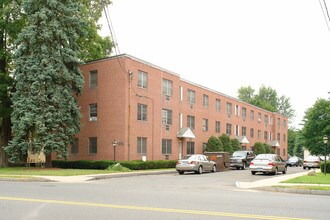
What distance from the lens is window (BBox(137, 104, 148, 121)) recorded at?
3520 centimetres

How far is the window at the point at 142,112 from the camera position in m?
35.2

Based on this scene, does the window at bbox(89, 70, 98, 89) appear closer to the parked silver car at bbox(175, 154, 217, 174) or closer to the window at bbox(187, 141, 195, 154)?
the parked silver car at bbox(175, 154, 217, 174)

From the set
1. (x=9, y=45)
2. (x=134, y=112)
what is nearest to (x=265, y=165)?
(x=134, y=112)

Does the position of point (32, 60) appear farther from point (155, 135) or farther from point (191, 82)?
point (191, 82)

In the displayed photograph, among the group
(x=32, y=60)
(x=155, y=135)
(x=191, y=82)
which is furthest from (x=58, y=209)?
(x=191, y=82)

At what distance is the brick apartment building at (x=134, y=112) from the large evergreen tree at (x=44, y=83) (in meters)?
3.37

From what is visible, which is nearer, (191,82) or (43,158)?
(43,158)

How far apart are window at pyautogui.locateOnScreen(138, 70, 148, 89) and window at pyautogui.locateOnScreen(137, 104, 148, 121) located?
68.9 inches

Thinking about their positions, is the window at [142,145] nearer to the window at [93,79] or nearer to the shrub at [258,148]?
the window at [93,79]

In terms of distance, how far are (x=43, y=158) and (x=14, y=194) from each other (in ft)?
64.5

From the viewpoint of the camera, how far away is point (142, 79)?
117ft

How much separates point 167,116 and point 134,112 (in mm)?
5650

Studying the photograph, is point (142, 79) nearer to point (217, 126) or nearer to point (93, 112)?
point (93, 112)

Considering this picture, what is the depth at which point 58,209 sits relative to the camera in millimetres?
9891
